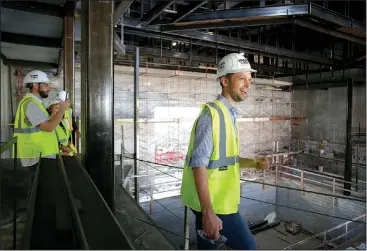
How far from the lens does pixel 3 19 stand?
4035 mm

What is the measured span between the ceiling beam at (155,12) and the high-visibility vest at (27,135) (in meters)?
2.59

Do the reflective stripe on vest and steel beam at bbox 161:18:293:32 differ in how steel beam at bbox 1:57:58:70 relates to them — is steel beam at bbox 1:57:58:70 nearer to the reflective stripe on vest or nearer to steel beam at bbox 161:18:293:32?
steel beam at bbox 161:18:293:32

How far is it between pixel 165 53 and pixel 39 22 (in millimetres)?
3852

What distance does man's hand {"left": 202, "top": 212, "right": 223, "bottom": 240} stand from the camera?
1.36 m

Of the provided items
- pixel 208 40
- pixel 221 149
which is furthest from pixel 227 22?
pixel 221 149

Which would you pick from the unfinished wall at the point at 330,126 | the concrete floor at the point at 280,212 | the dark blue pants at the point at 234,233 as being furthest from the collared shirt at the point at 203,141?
the unfinished wall at the point at 330,126

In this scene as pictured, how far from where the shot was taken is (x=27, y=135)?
2.74 m

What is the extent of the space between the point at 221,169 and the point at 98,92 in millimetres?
1287

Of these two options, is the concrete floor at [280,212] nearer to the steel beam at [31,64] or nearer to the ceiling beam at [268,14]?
the steel beam at [31,64]

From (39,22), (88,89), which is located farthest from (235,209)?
(39,22)

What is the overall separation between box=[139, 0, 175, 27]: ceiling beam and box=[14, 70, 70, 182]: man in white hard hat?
233cm

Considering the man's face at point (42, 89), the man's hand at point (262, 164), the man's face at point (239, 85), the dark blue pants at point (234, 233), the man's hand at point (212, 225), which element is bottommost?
the dark blue pants at point (234, 233)

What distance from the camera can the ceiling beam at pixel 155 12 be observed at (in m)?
4.21

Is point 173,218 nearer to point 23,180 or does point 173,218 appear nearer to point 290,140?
point 23,180
